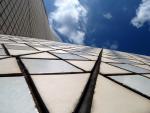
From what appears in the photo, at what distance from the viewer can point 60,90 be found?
3.63 ft

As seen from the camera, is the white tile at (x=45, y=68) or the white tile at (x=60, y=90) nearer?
the white tile at (x=60, y=90)

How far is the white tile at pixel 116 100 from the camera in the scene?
3.18 ft

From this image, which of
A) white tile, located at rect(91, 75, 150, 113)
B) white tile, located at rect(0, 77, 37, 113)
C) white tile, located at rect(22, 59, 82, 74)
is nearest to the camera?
white tile, located at rect(0, 77, 37, 113)

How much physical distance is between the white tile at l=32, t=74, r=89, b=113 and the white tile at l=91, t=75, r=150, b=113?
105 mm

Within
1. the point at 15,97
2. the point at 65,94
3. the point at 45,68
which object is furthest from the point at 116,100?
the point at 45,68

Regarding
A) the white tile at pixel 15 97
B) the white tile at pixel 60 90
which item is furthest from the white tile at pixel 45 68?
the white tile at pixel 15 97

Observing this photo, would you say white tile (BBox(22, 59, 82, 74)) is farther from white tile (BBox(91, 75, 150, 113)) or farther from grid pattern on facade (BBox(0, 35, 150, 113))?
white tile (BBox(91, 75, 150, 113))

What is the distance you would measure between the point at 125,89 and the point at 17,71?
0.75 meters

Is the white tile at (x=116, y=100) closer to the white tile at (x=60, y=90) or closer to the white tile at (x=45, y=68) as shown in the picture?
the white tile at (x=60, y=90)

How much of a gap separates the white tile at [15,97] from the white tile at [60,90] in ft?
0.24

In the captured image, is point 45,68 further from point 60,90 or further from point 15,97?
point 15,97

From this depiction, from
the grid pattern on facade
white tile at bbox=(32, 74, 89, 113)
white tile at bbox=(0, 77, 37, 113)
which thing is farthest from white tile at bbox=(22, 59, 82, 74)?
white tile at bbox=(0, 77, 37, 113)

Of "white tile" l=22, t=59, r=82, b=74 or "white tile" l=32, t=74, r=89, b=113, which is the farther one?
"white tile" l=22, t=59, r=82, b=74

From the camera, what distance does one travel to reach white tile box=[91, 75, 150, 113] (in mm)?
968
